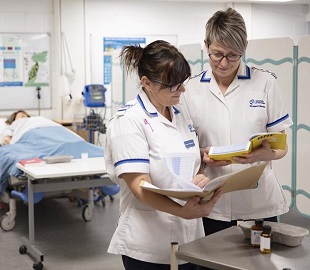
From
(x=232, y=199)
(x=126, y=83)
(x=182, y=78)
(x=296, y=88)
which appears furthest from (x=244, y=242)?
(x=126, y=83)

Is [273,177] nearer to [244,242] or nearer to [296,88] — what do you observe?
[244,242]

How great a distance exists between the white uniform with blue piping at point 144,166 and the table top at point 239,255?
0.10m

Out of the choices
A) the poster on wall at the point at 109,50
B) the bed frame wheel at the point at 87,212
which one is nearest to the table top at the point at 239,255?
the bed frame wheel at the point at 87,212

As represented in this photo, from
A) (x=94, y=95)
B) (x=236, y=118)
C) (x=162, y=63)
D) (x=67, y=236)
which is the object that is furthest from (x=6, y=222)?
(x=162, y=63)

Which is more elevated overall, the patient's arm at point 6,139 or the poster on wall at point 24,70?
the poster on wall at point 24,70

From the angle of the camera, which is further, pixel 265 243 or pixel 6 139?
pixel 6 139

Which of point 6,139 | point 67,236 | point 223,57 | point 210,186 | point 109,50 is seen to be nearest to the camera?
point 210,186

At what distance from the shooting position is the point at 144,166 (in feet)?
5.83

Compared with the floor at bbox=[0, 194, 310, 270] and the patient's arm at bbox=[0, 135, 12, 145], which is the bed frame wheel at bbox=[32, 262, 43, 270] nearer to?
the floor at bbox=[0, 194, 310, 270]

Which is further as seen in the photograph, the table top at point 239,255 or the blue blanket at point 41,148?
the blue blanket at point 41,148

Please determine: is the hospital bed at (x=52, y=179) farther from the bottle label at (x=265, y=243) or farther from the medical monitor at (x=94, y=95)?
the medical monitor at (x=94, y=95)

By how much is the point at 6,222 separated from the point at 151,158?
3.21 m

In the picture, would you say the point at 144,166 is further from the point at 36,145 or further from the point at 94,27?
the point at 94,27

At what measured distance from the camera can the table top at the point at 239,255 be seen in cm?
167
